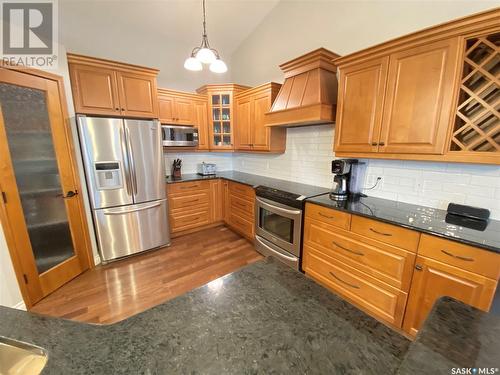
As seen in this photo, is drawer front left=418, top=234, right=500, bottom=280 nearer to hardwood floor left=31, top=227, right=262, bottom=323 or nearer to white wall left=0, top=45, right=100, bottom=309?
hardwood floor left=31, top=227, right=262, bottom=323

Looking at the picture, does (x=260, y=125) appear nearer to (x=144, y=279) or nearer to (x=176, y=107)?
(x=176, y=107)

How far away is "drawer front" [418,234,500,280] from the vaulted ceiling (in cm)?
358

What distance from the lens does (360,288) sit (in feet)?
6.13

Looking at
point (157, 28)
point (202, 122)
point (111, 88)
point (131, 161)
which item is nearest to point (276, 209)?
point (131, 161)

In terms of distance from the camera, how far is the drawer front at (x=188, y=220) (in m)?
3.37

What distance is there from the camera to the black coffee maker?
7.13 feet

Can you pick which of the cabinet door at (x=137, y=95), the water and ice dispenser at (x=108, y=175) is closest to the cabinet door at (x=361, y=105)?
the cabinet door at (x=137, y=95)

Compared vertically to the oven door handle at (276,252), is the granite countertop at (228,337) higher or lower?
higher

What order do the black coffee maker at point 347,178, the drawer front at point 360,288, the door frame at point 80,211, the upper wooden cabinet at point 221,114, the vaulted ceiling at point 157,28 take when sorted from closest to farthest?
the drawer front at point 360,288 < the door frame at point 80,211 < the black coffee maker at point 347,178 < the vaulted ceiling at point 157,28 < the upper wooden cabinet at point 221,114

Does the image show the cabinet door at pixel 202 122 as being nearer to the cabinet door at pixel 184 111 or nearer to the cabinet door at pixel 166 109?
the cabinet door at pixel 184 111

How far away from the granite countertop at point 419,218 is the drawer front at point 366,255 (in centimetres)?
23

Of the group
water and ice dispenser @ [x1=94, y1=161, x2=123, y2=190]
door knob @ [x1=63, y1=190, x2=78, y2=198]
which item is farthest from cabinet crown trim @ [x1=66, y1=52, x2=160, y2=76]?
door knob @ [x1=63, y1=190, x2=78, y2=198]

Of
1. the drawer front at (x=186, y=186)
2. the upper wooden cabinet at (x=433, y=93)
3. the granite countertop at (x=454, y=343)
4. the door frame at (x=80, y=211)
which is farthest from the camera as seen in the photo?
the drawer front at (x=186, y=186)

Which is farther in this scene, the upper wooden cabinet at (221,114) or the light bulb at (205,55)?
the upper wooden cabinet at (221,114)
